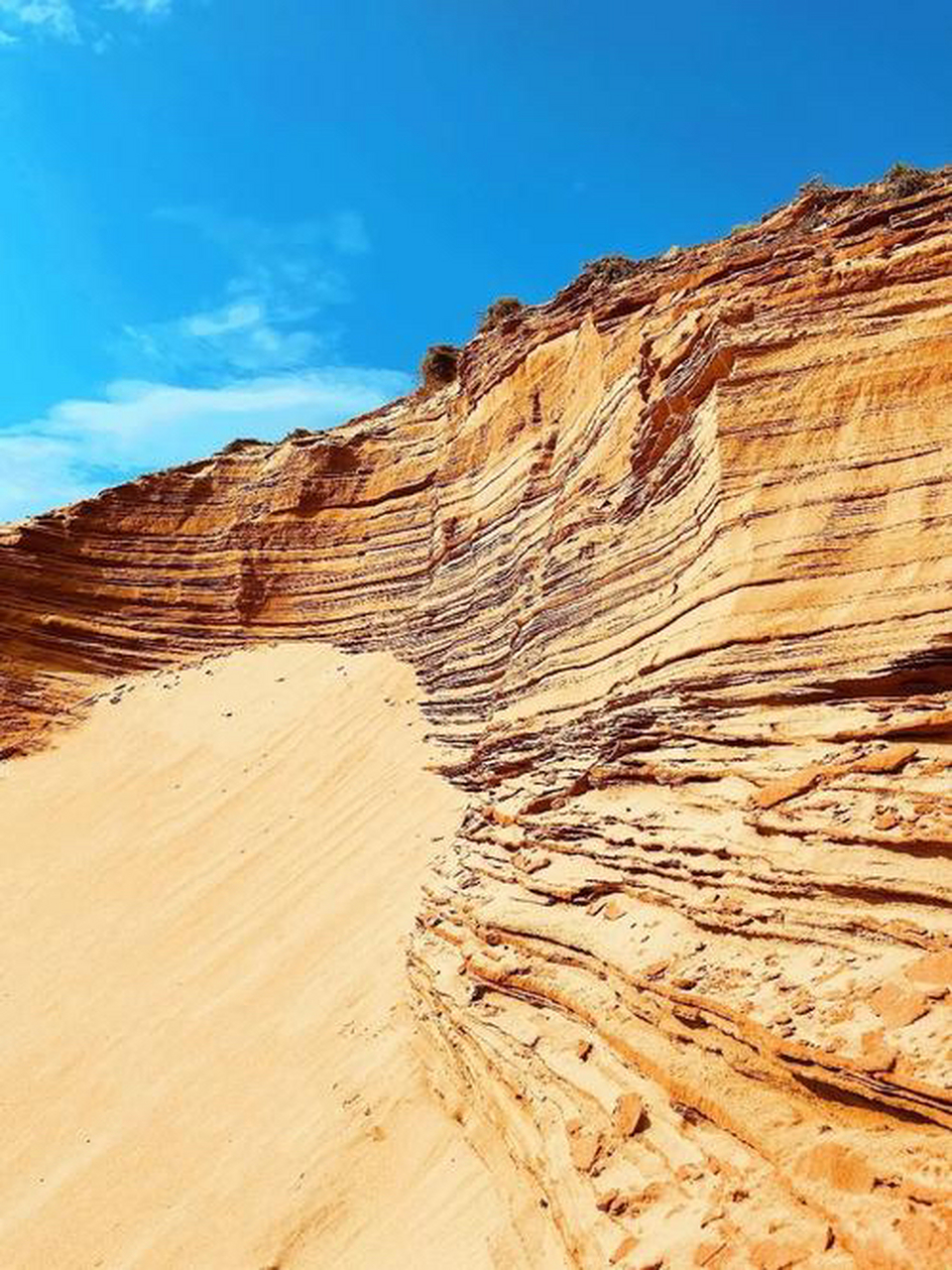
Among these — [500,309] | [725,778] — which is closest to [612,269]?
[500,309]

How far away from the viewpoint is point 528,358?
1293 centimetres

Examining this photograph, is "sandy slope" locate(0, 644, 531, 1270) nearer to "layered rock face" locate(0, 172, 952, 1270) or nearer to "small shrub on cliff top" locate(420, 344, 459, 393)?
"layered rock face" locate(0, 172, 952, 1270)

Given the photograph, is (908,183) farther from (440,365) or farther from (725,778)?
(440,365)

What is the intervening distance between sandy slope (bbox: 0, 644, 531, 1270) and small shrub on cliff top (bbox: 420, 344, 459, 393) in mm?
5957

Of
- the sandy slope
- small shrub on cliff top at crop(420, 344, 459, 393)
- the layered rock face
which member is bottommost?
the sandy slope

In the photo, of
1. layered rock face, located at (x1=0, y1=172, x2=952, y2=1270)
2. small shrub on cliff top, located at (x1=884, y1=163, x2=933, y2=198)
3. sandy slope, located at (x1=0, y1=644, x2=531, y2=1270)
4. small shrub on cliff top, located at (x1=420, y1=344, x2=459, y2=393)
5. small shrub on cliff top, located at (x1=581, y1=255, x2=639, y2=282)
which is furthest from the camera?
small shrub on cliff top, located at (x1=420, y1=344, x2=459, y2=393)

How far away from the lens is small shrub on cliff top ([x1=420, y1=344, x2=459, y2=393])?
714 inches

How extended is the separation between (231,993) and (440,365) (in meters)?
12.8

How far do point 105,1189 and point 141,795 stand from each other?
7.56 meters

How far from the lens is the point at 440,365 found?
59.6 ft

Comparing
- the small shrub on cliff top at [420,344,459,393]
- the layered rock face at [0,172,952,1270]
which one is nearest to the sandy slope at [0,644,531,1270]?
the layered rock face at [0,172,952,1270]

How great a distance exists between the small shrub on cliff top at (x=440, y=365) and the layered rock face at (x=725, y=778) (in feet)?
21.8

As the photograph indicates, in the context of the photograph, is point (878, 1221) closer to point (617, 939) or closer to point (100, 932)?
point (617, 939)

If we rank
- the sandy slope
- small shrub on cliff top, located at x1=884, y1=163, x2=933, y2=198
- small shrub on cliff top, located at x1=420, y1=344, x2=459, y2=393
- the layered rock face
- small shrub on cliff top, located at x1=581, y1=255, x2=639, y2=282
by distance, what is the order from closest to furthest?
the layered rock face → the sandy slope → small shrub on cliff top, located at x1=884, y1=163, x2=933, y2=198 → small shrub on cliff top, located at x1=581, y1=255, x2=639, y2=282 → small shrub on cliff top, located at x1=420, y1=344, x2=459, y2=393
